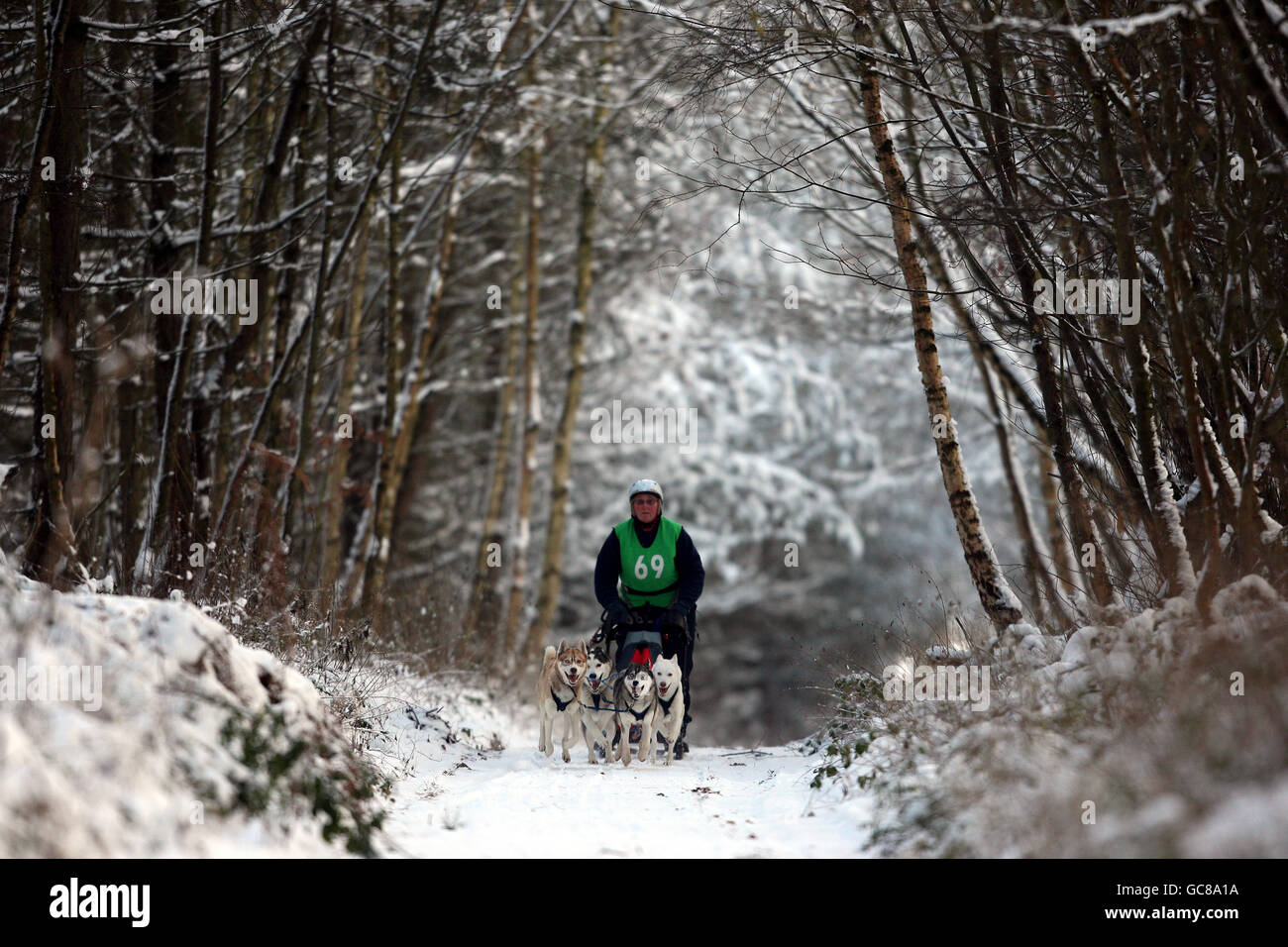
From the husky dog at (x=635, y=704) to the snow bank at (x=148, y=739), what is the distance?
9.30 ft

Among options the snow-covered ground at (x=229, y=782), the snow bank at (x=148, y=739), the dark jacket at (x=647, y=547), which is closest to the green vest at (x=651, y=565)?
the dark jacket at (x=647, y=547)

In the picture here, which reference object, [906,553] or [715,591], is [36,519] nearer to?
[715,591]

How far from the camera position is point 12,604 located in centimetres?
446

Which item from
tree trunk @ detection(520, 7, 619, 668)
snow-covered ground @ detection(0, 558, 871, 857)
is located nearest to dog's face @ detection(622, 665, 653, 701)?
snow-covered ground @ detection(0, 558, 871, 857)

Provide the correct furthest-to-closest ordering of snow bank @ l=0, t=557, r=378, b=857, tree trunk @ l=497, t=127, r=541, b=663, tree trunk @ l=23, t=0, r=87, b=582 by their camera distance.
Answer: tree trunk @ l=497, t=127, r=541, b=663, tree trunk @ l=23, t=0, r=87, b=582, snow bank @ l=0, t=557, r=378, b=857

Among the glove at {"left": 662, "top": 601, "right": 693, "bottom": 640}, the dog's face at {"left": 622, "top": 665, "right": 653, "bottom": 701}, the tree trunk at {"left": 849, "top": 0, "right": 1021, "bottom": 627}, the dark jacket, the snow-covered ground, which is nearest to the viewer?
the snow-covered ground

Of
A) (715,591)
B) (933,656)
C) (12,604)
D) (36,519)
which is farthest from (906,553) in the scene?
(12,604)

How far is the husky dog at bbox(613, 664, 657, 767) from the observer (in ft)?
25.6

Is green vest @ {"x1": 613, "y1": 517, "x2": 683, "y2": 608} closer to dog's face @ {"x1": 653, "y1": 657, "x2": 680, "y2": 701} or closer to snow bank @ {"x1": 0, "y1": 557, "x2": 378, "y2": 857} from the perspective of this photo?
dog's face @ {"x1": 653, "y1": 657, "x2": 680, "y2": 701}

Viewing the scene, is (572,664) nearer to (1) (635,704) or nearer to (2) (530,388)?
(1) (635,704)

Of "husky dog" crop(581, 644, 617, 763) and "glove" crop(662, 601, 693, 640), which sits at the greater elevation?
"glove" crop(662, 601, 693, 640)

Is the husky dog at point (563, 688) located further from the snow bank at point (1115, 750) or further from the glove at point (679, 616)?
the snow bank at point (1115, 750)

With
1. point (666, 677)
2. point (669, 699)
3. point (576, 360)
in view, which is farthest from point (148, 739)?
point (576, 360)
